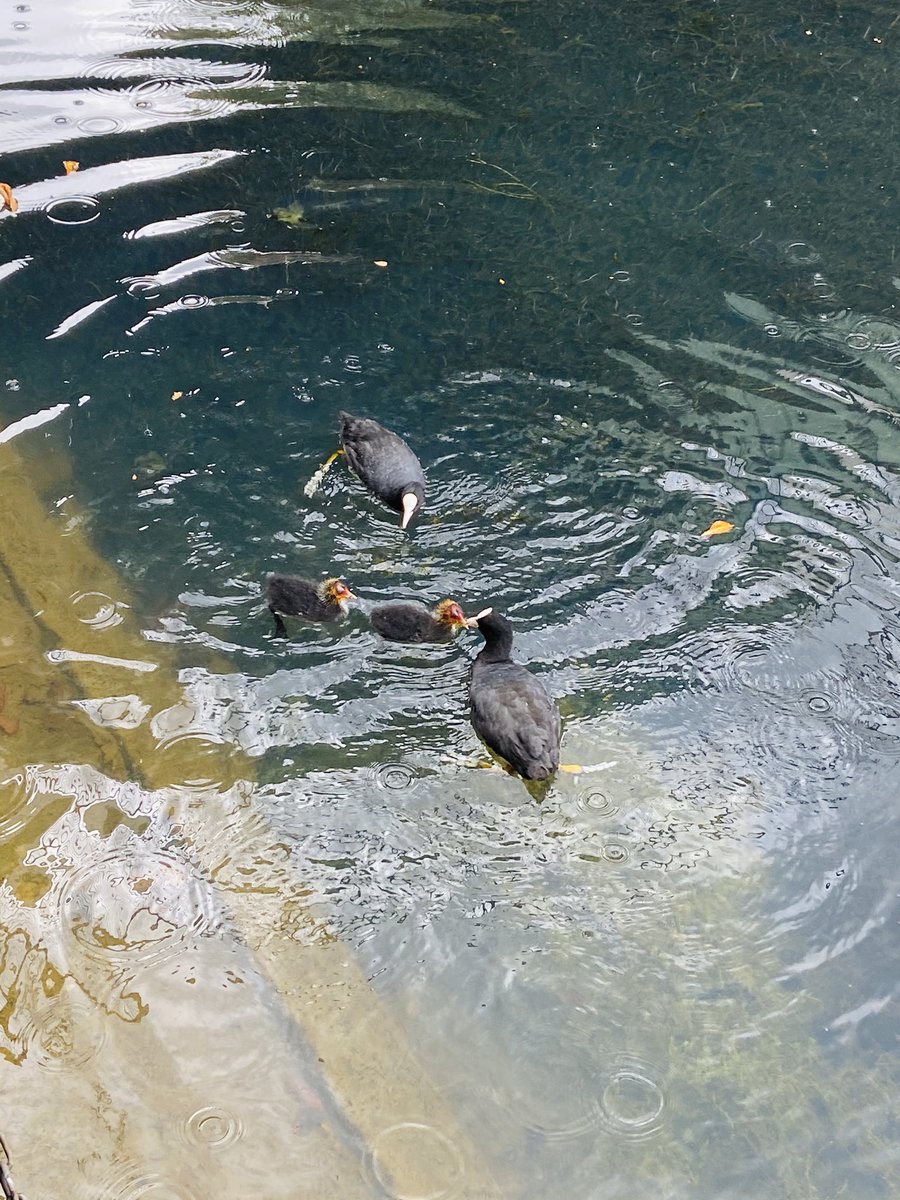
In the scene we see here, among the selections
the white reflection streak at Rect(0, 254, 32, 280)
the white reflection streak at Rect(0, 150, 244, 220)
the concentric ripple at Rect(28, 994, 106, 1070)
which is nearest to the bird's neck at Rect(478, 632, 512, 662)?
the concentric ripple at Rect(28, 994, 106, 1070)

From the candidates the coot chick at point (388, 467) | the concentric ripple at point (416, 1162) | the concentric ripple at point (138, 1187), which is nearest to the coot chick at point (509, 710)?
the coot chick at point (388, 467)

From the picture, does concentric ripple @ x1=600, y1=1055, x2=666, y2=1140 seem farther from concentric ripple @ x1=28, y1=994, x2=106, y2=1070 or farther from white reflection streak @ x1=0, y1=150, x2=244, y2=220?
white reflection streak @ x1=0, y1=150, x2=244, y2=220

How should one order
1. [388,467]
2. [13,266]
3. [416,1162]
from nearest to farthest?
[416,1162] < [388,467] < [13,266]

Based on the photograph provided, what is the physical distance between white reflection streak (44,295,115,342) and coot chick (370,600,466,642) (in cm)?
→ 310

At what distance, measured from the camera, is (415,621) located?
17.3ft

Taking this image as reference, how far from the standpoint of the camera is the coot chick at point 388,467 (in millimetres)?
5742

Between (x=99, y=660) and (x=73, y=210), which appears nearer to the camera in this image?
(x=99, y=660)

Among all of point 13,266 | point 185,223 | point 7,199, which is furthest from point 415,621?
point 7,199

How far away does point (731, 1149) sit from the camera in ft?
12.6

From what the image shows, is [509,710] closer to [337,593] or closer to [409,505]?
[337,593]

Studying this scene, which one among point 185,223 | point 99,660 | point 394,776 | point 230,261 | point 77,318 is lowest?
point 394,776

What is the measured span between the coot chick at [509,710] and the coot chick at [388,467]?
0.87 meters

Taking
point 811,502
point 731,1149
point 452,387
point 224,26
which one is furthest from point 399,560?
point 224,26

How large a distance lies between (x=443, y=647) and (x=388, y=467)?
3.40 ft
